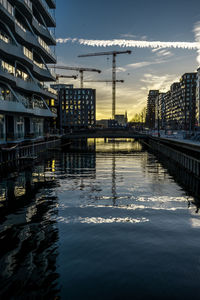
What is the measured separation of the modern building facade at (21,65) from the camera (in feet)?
134

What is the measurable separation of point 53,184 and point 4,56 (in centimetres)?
2794

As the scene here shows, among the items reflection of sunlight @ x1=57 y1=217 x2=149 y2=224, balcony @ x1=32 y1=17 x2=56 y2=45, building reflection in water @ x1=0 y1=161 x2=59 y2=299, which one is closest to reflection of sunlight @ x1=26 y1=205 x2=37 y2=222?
building reflection in water @ x1=0 y1=161 x2=59 y2=299

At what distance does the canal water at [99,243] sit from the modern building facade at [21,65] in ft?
78.9

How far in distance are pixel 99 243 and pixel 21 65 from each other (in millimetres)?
44693

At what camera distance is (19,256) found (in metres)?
10.7

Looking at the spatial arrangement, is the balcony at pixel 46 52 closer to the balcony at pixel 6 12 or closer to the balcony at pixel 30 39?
the balcony at pixel 30 39

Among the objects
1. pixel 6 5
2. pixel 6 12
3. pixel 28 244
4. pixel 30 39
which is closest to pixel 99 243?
pixel 28 244

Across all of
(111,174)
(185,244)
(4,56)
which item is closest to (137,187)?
(111,174)

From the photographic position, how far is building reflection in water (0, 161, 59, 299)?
28.5ft

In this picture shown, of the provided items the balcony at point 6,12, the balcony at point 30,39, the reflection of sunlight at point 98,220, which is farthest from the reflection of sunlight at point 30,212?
the balcony at point 30,39

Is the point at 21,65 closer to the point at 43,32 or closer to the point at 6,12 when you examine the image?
the point at 6,12

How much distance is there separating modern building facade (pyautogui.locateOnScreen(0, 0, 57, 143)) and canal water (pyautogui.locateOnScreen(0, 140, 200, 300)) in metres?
24.1

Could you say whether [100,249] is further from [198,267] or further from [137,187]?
[137,187]

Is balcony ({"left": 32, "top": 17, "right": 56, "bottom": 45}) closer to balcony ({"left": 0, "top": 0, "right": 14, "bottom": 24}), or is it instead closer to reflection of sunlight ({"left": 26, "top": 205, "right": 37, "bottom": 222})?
balcony ({"left": 0, "top": 0, "right": 14, "bottom": 24})
